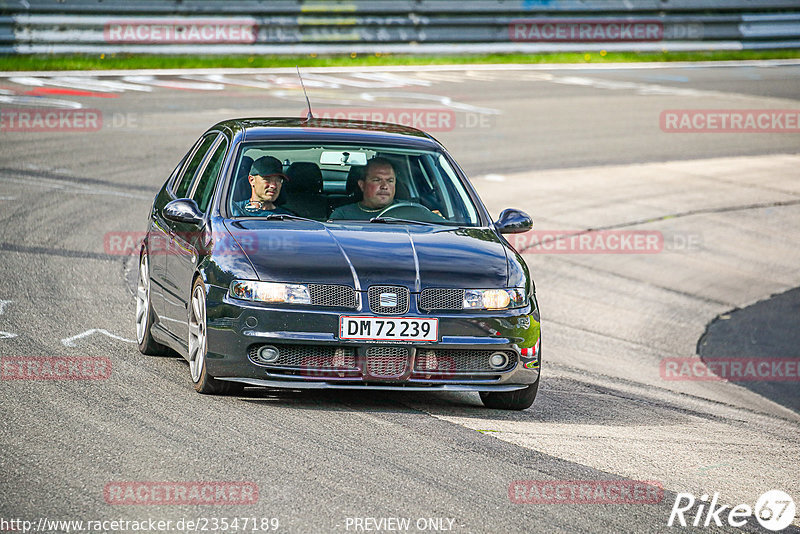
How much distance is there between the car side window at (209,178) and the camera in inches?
318

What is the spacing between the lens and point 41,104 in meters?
20.1

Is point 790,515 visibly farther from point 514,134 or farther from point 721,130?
point 721,130

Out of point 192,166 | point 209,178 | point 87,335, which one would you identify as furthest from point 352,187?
point 87,335

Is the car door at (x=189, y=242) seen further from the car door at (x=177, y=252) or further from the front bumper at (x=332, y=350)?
the front bumper at (x=332, y=350)

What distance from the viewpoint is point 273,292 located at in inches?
272

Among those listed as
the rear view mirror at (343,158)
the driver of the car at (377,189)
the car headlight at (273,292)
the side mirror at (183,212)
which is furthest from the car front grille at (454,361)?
the rear view mirror at (343,158)

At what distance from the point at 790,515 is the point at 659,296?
27.0 feet

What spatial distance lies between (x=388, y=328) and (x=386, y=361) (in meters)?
0.18

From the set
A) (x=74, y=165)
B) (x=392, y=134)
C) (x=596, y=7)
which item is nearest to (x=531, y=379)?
(x=392, y=134)

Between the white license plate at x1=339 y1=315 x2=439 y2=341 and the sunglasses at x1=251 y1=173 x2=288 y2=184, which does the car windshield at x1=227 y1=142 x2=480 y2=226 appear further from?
the white license plate at x1=339 y1=315 x2=439 y2=341

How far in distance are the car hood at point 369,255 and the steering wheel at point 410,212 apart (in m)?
0.30

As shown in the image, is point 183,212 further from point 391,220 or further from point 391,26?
point 391,26

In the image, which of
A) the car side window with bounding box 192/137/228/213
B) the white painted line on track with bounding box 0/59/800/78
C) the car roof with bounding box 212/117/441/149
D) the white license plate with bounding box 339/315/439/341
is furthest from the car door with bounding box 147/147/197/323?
the white painted line on track with bounding box 0/59/800/78

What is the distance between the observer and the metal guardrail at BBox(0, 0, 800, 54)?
24.0m
